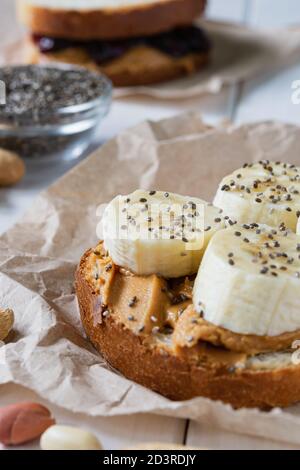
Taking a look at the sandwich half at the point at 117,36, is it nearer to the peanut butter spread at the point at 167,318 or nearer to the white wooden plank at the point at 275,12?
the white wooden plank at the point at 275,12

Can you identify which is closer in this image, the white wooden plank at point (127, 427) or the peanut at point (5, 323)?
the white wooden plank at point (127, 427)

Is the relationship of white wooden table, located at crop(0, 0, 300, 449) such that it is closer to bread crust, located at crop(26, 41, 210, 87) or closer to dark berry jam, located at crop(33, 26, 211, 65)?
bread crust, located at crop(26, 41, 210, 87)

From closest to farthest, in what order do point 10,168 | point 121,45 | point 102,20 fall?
point 10,168, point 102,20, point 121,45

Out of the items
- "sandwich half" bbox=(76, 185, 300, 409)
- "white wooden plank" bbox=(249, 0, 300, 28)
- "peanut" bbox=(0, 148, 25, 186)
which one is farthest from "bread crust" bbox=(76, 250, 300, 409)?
"white wooden plank" bbox=(249, 0, 300, 28)

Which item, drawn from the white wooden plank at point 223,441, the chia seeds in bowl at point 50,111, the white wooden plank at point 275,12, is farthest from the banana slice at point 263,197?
the white wooden plank at point 275,12

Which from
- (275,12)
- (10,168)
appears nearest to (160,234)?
(10,168)

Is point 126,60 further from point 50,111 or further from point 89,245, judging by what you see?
point 89,245
